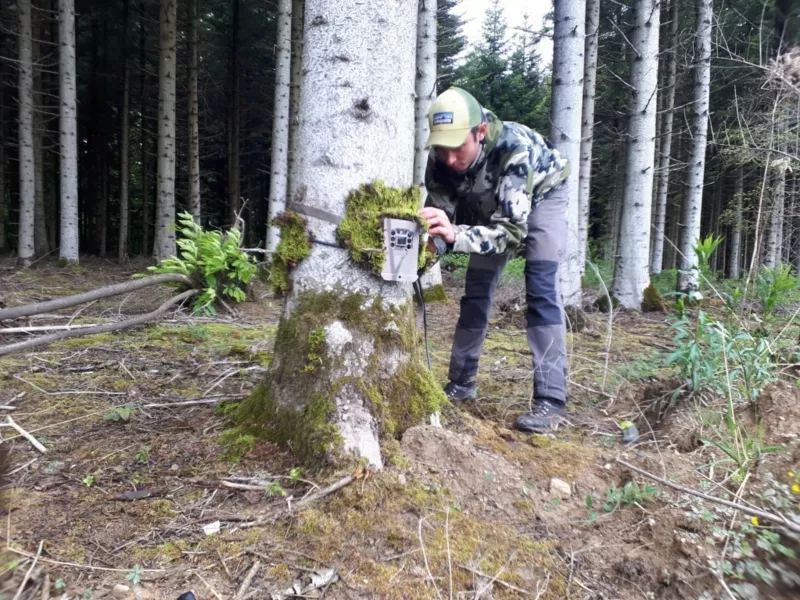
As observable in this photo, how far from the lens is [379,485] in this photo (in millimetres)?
1712

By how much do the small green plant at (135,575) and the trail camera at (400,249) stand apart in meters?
1.31

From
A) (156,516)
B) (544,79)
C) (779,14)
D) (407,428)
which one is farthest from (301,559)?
(544,79)

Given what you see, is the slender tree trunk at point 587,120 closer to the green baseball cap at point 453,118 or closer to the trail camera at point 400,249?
the green baseball cap at point 453,118

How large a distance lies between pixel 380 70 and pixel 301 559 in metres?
1.91

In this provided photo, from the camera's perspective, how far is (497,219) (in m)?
2.54

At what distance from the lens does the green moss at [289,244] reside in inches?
84.2

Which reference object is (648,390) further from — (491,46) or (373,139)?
(491,46)

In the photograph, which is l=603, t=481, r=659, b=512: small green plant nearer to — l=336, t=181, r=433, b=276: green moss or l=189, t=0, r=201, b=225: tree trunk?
l=336, t=181, r=433, b=276: green moss

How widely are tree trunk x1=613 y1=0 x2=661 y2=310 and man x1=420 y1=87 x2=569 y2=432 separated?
17.2ft

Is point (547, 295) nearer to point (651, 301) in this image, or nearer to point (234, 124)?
point (651, 301)

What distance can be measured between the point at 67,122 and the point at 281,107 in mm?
4313

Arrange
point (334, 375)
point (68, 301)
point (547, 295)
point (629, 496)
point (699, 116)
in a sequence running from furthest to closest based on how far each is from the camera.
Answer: point (699, 116)
point (68, 301)
point (547, 295)
point (334, 375)
point (629, 496)

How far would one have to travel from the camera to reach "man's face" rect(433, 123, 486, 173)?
247 centimetres

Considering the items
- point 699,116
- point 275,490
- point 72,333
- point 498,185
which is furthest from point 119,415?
point 699,116
